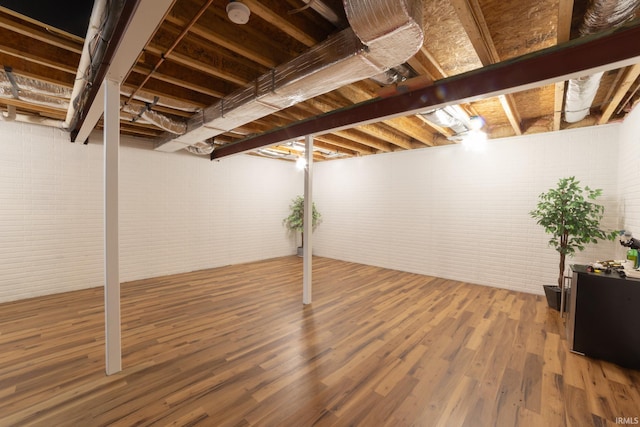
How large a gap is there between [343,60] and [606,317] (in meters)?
3.21

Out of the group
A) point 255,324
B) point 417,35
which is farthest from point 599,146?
point 255,324

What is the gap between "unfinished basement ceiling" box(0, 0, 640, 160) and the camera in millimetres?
1730

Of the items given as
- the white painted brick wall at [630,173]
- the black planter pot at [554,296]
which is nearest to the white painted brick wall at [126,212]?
the black planter pot at [554,296]

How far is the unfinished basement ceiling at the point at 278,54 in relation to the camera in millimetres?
1730

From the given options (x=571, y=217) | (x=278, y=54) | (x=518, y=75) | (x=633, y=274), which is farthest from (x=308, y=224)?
(x=571, y=217)

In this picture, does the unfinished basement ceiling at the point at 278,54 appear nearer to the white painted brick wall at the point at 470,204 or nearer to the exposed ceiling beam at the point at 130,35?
the exposed ceiling beam at the point at 130,35

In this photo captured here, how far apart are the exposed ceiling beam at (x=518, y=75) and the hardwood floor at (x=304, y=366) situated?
2344mm

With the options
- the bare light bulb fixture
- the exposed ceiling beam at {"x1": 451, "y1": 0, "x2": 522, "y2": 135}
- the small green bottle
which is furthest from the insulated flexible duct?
the small green bottle

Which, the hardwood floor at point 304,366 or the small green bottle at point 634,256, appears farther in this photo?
the small green bottle at point 634,256

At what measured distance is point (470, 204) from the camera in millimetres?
4836

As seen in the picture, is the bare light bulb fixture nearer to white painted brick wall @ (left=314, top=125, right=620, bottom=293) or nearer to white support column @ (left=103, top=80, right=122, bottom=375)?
white support column @ (left=103, top=80, right=122, bottom=375)

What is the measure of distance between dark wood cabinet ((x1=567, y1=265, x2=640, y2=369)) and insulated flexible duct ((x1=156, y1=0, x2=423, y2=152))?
272 centimetres

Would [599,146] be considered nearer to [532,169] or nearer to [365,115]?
[532,169]

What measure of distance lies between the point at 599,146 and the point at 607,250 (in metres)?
1.51
